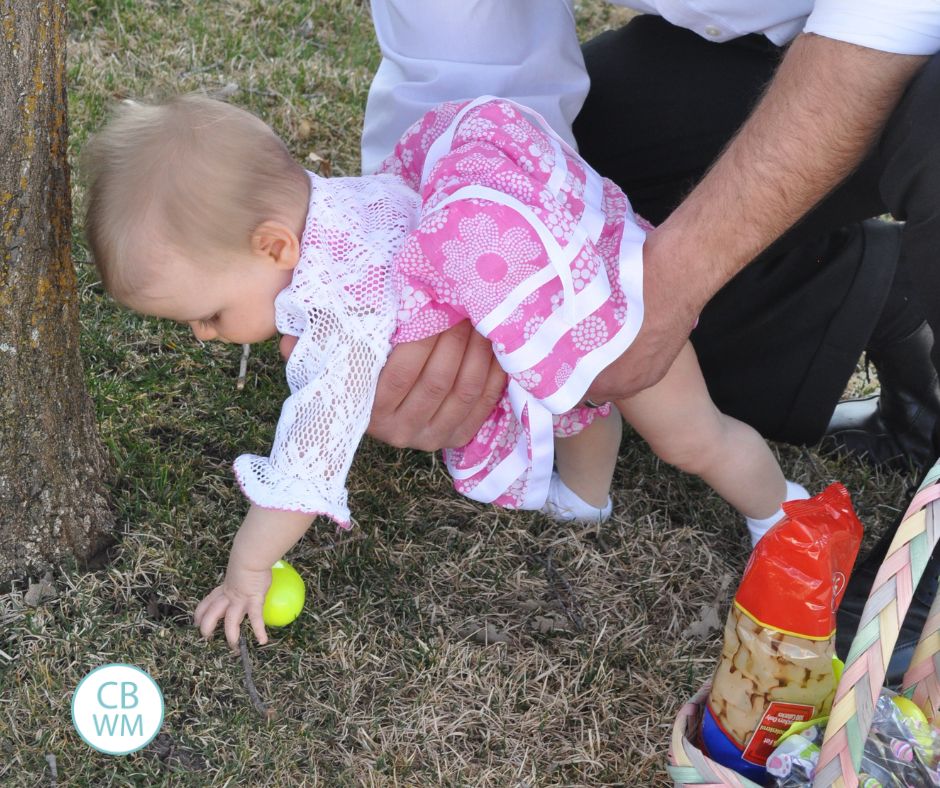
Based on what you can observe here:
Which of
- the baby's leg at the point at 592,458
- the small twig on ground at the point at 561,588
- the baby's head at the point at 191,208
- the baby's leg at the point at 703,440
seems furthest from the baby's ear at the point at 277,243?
the small twig on ground at the point at 561,588

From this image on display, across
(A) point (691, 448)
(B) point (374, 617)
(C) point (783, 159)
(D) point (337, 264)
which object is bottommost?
(B) point (374, 617)

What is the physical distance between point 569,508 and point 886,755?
947 millimetres

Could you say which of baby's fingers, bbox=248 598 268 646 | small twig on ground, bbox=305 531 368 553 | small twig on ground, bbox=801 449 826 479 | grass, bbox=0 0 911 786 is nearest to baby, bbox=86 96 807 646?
baby's fingers, bbox=248 598 268 646

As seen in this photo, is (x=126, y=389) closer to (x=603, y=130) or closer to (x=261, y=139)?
(x=261, y=139)

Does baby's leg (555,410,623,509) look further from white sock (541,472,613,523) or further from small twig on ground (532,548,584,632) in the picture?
small twig on ground (532,548,584,632)

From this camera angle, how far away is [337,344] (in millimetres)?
1589

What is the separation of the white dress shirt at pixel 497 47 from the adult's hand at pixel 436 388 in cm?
59

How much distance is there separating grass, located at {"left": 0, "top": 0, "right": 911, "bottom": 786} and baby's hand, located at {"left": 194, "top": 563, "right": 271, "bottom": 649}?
7cm

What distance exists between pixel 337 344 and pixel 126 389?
0.79 metres

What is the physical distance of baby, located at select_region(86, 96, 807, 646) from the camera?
1.52 m

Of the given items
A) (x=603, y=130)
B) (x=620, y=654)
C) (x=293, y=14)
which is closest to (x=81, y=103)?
(x=293, y=14)

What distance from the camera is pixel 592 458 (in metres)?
2.10

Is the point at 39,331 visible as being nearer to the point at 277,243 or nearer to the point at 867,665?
the point at 277,243

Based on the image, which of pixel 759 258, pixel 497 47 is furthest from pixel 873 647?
pixel 497 47
